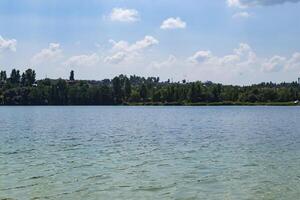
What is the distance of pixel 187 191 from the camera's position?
24969 millimetres

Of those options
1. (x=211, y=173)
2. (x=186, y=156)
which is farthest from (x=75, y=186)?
(x=186, y=156)

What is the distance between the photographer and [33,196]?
23594mm

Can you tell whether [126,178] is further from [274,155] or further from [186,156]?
[274,155]

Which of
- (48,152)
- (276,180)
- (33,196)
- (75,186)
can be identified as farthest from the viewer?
(48,152)

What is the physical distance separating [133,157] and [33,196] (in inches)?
618

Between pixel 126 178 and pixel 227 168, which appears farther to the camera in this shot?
pixel 227 168

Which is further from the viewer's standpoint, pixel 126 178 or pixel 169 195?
pixel 126 178

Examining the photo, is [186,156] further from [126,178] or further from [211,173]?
[126,178]

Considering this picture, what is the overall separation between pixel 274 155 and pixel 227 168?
29.3 feet

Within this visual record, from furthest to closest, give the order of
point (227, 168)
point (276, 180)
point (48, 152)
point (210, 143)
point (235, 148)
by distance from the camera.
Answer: point (210, 143)
point (235, 148)
point (48, 152)
point (227, 168)
point (276, 180)

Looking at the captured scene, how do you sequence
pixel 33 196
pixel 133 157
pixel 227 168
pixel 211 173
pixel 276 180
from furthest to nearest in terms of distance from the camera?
pixel 133 157 → pixel 227 168 → pixel 211 173 → pixel 276 180 → pixel 33 196

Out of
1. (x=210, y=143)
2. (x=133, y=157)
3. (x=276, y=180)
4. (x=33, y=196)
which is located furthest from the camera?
(x=210, y=143)

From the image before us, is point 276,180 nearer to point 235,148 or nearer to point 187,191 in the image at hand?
point 187,191

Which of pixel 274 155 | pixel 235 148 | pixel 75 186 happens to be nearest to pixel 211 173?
pixel 75 186
